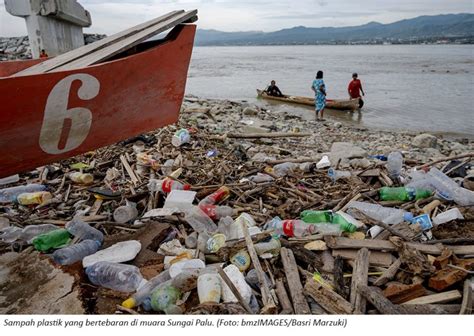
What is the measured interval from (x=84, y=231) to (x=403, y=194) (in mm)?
3183

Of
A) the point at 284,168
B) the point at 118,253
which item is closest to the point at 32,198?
the point at 118,253

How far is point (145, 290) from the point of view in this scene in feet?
7.70

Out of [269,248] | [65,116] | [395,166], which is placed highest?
[65,116]

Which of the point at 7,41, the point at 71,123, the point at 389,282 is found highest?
the point at 7,41

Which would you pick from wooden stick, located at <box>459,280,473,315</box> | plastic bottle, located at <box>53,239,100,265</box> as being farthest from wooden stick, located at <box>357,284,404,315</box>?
plastic bottle, located at <box>53,239,100,265</box>

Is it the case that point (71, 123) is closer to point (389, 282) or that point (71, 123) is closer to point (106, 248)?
point (106, 248)

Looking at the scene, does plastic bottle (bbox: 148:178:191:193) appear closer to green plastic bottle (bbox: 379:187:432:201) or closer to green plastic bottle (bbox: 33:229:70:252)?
green plastic bottle (bbox: 33:229:70:252)

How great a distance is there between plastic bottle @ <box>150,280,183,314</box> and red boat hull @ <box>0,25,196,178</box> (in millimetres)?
1306

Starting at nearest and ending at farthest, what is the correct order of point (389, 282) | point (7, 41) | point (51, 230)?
1. point (389, 282)
2. point (51, 230)
3. point (7, 41)

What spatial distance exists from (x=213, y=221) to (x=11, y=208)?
2325mm

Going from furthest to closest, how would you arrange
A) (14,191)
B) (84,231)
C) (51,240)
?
(14,191)
(84,231)
(51,240)

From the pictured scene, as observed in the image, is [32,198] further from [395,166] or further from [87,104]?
[395,166]

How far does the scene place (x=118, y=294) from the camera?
2336mm
